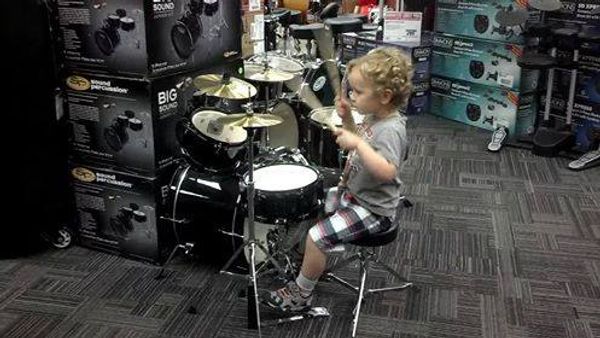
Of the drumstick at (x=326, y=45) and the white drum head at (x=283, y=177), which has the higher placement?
the drumstick at (x=326, y=45)

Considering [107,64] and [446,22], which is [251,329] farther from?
[446,22]

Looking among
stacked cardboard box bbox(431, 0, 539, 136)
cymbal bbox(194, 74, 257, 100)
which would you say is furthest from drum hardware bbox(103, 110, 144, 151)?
stacked cardboard box bbox(431, 0, 539, 136)

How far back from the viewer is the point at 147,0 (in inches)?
97.3

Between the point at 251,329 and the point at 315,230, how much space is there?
48 centimetres

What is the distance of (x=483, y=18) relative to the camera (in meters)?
4.68

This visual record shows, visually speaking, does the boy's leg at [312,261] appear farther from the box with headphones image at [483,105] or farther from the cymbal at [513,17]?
the box with headphones image at [483,105]

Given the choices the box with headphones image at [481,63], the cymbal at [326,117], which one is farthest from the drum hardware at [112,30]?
the box with headphones image at [481,63]

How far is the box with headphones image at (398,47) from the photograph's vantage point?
5020 millimetres

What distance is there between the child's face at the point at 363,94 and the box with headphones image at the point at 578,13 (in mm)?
2789

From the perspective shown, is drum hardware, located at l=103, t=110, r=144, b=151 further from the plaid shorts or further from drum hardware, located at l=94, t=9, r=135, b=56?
the plaid shorts

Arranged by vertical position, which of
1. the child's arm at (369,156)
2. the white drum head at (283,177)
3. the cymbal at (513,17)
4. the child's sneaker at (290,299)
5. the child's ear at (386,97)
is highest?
the cymbal at (513,17)

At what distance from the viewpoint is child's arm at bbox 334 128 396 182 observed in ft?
6.36

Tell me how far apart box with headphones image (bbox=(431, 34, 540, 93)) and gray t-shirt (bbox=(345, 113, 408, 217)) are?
2684 mm

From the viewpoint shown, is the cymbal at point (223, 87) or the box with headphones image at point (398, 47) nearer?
the cymbal at point (223, 87)
